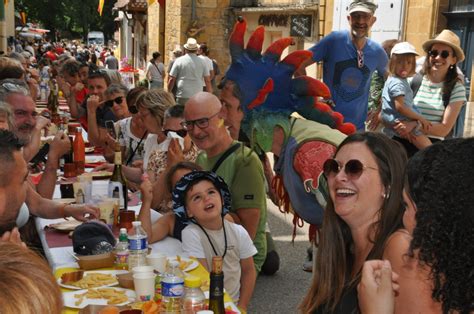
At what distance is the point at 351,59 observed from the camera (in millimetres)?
4824

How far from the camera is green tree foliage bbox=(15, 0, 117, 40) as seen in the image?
5194cm

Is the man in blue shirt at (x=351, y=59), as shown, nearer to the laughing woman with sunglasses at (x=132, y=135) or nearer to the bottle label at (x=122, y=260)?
the laughing woman with sunglasses at (x=132, y=135)

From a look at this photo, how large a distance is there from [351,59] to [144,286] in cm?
309

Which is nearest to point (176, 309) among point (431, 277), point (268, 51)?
point (431, 277)

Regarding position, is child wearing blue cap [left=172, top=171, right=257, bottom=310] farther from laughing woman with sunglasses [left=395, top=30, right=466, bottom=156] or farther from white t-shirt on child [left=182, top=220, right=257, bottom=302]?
laughing woman with sunglasses [left=395, top=30, right=466, bottom=156]

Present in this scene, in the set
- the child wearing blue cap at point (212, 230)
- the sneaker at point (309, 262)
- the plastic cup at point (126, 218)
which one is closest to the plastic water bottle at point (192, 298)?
the child wearing blue cap at point (212, 230)

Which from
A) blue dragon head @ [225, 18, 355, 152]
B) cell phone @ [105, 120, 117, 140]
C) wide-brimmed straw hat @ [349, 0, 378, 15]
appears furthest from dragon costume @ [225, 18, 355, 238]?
cell phone @ [105, 120, 117, 140]

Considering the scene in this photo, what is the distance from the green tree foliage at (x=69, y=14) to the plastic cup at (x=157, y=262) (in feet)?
165

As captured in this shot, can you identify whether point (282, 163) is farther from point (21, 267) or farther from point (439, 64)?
point (439, 64)

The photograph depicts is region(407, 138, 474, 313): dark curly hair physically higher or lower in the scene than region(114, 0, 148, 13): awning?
lower

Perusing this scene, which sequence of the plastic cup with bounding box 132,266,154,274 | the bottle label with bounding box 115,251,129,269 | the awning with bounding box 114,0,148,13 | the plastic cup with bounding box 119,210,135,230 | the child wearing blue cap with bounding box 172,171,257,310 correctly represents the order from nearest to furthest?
the plastic cup with bounding box 132,266,154,274
the bottle label with bounding box 115,251,129,269
the child wearing blue cap with bounding box 172,171,257,310
the plastic cup with bounding box 119,210,135,230
the awning with bounding box 114,0,148,13

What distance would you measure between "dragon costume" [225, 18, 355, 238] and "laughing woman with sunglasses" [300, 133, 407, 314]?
639 mm

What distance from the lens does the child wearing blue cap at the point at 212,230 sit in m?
2.98

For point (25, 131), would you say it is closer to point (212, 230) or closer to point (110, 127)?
point (110, 127)
